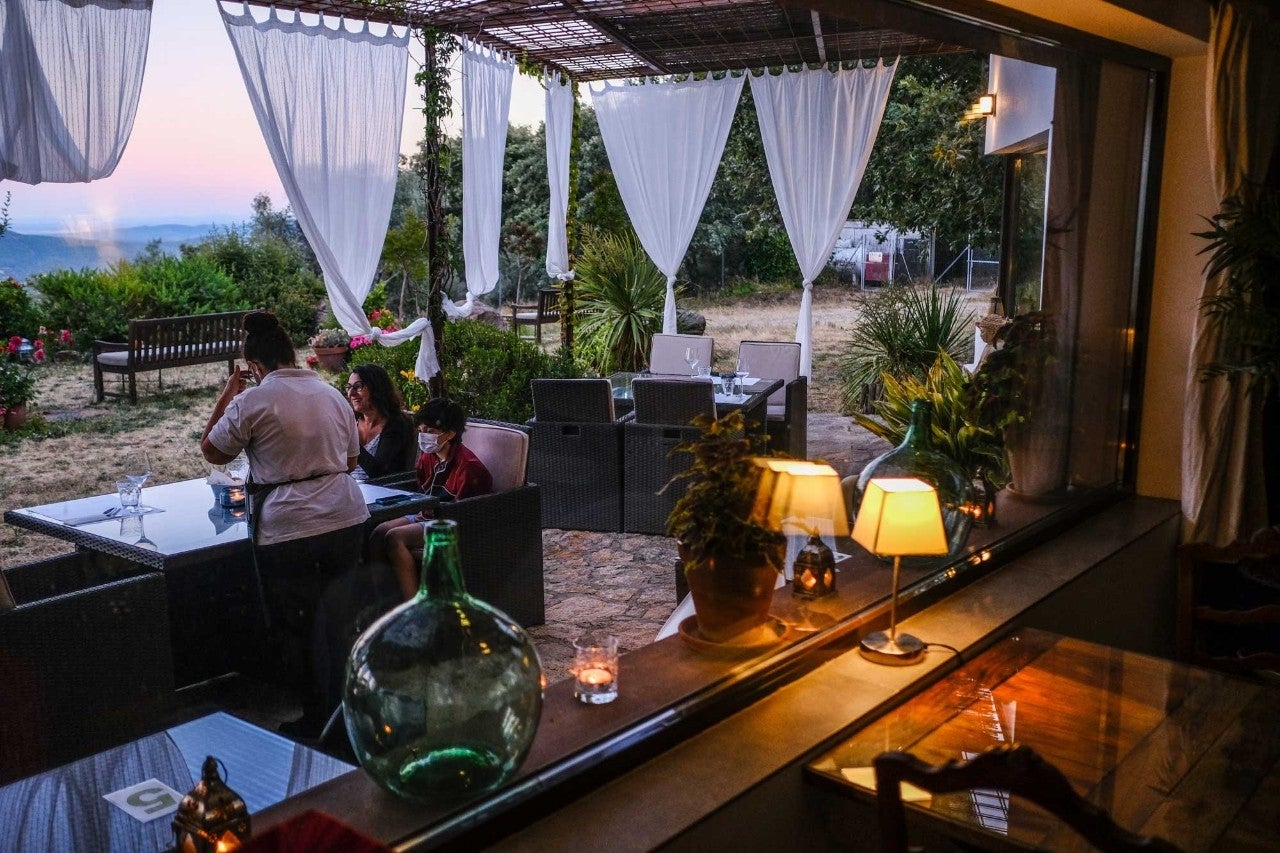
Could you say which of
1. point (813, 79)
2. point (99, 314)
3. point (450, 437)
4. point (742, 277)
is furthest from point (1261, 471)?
point (742, 277)

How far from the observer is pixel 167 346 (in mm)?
5156

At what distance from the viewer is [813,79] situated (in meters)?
8.88

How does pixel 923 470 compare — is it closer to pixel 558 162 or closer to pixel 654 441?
pixel 654 441

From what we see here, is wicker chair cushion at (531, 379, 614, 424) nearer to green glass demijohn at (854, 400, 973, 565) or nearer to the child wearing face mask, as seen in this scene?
the child wearing face mask

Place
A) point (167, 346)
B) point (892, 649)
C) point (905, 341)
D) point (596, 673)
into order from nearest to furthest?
point (596, 673)
point (892, 649)
point (167, 346)
point (905, 341)

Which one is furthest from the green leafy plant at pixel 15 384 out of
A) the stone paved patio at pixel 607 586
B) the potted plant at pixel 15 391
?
the stone paved patio at pixel 607 586

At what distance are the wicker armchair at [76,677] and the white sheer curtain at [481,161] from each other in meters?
4.68

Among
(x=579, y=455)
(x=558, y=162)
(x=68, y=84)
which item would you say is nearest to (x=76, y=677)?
(x=68, y=84)

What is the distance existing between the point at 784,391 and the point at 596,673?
578cm

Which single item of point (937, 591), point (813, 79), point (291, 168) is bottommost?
point (937, 591)

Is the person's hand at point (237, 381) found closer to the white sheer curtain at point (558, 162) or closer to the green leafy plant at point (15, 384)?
the green leafy plant at point (15, 384)

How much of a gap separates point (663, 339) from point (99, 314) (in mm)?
4601

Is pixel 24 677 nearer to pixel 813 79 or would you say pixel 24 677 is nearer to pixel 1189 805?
pixel 1189 805

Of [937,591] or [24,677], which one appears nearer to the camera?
[24,677]
